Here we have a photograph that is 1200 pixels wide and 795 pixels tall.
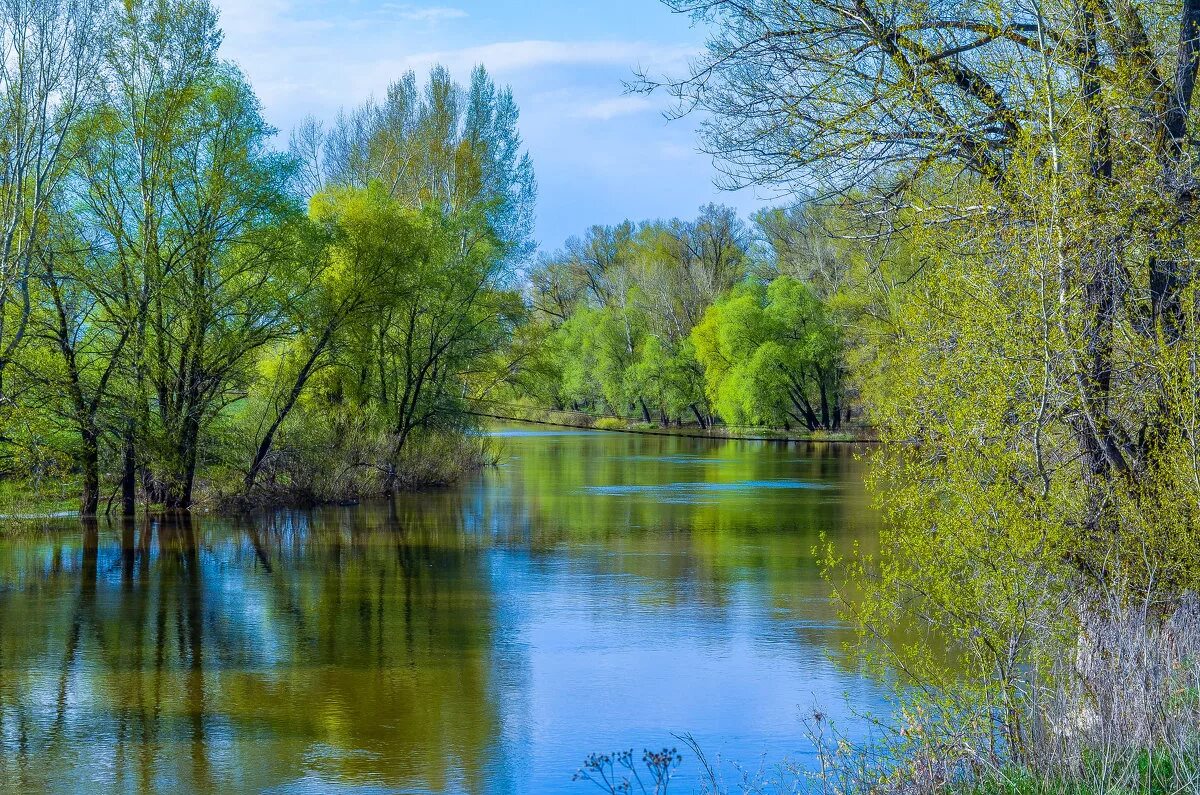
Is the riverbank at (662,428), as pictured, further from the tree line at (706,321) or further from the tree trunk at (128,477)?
the tree trunk at (128,477)

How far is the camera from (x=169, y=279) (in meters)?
22.4

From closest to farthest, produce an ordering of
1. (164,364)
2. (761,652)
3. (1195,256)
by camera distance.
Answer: (1195,256) → (761,652) → (164,364)

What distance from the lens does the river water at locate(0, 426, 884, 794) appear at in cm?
898

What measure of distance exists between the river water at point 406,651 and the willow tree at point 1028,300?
2.27 meters

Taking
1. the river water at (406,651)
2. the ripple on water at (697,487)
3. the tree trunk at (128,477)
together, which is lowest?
the river water at (406,651)

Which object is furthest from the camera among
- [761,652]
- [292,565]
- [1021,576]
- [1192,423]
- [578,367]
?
[578,367]

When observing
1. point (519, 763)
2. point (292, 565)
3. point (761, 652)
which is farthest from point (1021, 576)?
point (292, 565)

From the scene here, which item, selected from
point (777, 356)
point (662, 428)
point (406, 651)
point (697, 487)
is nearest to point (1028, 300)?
point (406, 651)

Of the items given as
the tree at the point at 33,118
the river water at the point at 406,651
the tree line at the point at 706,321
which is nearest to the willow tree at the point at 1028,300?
the river water at the point at 406,651

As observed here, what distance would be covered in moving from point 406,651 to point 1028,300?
7.49 meters

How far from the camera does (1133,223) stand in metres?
8.64

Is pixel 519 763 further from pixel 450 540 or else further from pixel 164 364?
pixel 164 364

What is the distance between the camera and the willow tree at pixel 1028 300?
734cm

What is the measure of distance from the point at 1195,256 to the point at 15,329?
19299 mm
